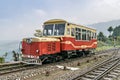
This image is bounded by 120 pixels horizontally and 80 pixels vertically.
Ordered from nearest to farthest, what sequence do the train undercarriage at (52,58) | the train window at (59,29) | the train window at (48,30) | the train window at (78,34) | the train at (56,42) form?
1. the train undercarriage at (52,58)
2. the train at (56,42)
3. the train window at (59,29)
4. the train window at (48,30)
5. the train window at (78,34)

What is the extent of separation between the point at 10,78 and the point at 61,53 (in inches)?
329

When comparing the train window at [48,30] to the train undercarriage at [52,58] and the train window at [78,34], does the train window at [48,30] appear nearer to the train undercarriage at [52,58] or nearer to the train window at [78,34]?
the train undercarriage at [52,58]

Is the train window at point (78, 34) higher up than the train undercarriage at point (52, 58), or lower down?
higher up

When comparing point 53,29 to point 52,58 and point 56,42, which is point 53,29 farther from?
point 52,58

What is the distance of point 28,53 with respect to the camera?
1812 centimetres

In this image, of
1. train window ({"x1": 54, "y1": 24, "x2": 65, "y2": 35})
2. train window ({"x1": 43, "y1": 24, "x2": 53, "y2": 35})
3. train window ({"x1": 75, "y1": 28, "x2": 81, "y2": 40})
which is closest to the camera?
train window ({"x1": 54, "y1": 24, "x2": 65, "y2": 35})

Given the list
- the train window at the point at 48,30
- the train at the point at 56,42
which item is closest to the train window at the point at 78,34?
the train at the point at 56,42

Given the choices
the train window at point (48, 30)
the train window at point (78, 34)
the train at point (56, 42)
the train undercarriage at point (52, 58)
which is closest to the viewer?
the train undercarriage at point (52, 58)

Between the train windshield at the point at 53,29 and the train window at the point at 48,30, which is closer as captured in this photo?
the train windshield at the point at 53,29

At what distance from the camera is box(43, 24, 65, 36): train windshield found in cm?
2040

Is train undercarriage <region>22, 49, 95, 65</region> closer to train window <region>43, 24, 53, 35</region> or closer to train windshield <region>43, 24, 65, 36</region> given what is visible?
train windshield <region>43, 24, 65, 36</region>

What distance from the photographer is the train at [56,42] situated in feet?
58.2

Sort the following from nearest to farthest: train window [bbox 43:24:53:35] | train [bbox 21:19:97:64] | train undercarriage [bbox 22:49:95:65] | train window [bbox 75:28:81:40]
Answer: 1. train undercarriage [bbox 22:49:95:65]
2. train [bbox 21:19:97:64]
3. train window [bbox 43:24:53:35]
4. train window [bbox 75:28:81:40]

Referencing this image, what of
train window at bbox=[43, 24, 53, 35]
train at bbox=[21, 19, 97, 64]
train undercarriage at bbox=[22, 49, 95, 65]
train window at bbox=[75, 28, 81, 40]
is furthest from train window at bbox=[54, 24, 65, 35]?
train window at bbox=[75, 28, 81, 40]
